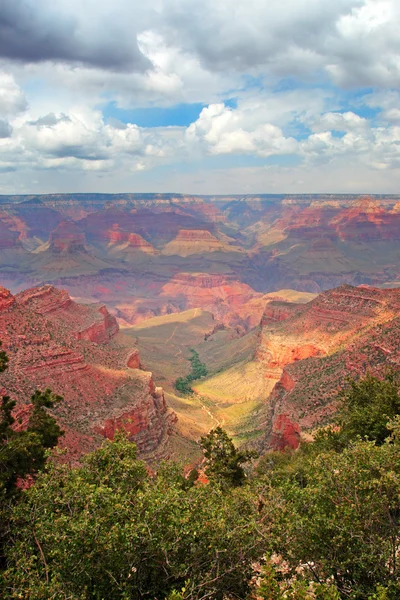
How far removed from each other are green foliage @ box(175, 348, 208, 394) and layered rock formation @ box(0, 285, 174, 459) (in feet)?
85.6

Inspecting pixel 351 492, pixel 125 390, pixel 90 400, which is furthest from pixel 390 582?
pixel 125 390

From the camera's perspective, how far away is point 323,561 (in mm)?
15156

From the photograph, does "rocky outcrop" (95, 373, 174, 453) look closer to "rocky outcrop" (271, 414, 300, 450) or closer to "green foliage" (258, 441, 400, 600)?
"rocky outcrop" (271, 414, 300, 450)

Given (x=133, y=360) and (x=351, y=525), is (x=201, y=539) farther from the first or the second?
(x=133, y=360)

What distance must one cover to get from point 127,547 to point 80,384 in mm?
40994

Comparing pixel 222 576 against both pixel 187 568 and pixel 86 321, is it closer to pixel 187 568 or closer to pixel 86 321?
pixel 187 568

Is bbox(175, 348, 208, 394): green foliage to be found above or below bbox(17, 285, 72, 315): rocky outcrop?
below

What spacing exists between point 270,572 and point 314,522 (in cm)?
450

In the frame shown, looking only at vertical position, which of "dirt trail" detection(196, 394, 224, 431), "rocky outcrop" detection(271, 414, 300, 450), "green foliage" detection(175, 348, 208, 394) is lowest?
"green foliage" detection(175, 348, 208, 394)

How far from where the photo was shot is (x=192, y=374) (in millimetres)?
105750

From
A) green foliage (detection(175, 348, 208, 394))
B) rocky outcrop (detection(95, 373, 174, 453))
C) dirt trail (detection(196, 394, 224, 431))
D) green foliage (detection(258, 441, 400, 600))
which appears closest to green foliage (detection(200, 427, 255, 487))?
green foliage (detection(258, 441, 400, 600))

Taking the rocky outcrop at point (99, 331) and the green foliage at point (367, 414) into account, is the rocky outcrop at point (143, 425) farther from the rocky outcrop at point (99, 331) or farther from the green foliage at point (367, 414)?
the rocky outcrop at point (99, 331)

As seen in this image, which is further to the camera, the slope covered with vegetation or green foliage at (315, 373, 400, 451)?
green foliage at (315, 373, 400, 451)

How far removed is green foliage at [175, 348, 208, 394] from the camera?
92.8 m
